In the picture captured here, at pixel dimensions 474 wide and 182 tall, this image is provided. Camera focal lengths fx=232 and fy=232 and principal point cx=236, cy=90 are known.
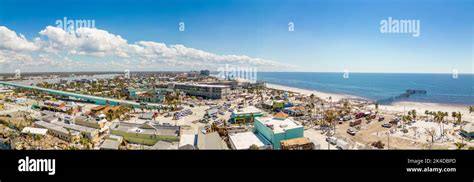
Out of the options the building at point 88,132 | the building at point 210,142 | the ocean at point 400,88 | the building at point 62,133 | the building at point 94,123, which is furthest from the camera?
the ocean at point 400,88

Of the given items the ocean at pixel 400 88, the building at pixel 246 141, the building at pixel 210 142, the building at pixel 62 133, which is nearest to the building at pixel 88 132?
the building at pixel 62 133

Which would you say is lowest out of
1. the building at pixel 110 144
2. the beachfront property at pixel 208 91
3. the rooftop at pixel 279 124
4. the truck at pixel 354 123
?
the truck at pixel 354 123

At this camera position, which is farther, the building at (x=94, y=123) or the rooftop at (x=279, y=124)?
the building at (x=94, y=123)

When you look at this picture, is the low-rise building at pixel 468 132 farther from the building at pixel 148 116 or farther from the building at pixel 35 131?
the building at pixel 35 131

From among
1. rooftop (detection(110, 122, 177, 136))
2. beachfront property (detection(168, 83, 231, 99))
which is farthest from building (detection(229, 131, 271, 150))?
beachfront property (detection(168, 83, 231, 99))
